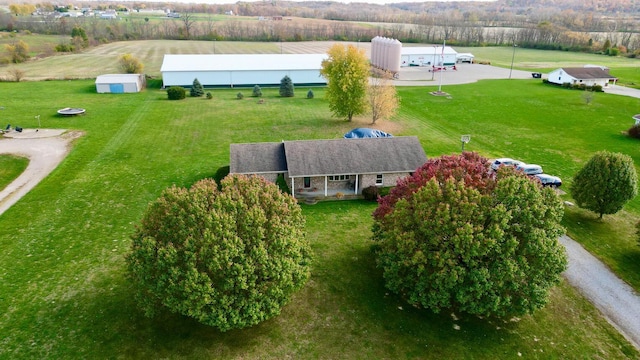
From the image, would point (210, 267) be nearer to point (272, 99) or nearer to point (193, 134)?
point (193, 134)

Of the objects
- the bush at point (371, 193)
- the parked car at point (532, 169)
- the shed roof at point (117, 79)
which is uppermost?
the shed roof at point (117, 79)

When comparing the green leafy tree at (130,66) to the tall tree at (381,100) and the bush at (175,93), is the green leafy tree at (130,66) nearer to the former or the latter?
the bush at (175,93)

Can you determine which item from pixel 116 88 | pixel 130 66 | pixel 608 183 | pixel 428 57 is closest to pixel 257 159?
pixel 608 183

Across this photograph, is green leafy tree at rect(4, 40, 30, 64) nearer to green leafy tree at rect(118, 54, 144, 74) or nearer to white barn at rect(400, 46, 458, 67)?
green leafy tree at rect(118, 54, 144, 74)

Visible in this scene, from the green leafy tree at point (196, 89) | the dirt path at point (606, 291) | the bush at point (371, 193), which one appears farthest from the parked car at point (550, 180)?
the green leafy tree at point (196, 89)

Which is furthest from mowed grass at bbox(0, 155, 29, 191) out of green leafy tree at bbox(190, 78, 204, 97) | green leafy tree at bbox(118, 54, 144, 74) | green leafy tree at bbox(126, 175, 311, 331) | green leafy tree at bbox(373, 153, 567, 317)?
green leafy tree at bbox(118, 54, 144, 74)

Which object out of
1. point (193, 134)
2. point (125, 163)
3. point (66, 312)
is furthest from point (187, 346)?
point (193, 134)
